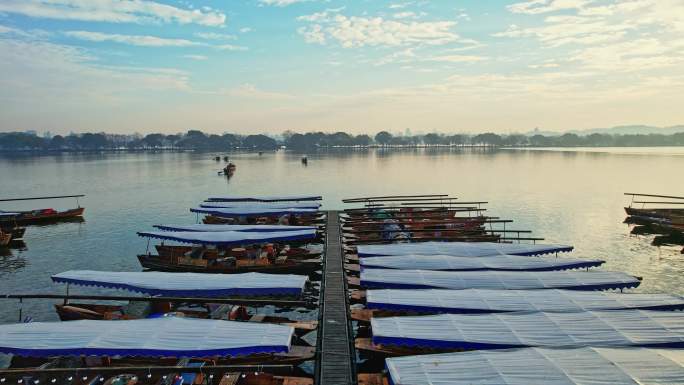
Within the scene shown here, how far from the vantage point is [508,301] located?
54.8 feet

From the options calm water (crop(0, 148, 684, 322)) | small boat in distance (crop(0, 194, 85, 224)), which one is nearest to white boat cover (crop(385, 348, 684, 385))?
calm water (crop(0, 148, 684, 322))

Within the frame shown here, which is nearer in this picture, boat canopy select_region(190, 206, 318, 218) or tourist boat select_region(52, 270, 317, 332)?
tourist boat select_region(52, 270, 317, 332)

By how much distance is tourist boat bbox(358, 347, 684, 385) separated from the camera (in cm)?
1088

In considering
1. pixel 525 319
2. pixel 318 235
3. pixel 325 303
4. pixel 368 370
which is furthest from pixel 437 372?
pixel 318 235

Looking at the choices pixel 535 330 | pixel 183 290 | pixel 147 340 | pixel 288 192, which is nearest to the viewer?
pixel 147 340

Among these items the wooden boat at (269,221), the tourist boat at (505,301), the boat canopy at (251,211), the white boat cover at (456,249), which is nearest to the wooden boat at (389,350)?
the tourist boat at (505,301)

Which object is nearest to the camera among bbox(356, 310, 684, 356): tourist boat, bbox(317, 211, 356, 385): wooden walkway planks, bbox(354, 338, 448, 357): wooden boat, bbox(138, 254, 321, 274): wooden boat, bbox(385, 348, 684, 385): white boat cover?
bbox(385, 348, 684, 385): white boat cover

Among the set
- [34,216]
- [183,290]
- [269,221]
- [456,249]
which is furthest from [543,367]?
[34,216]

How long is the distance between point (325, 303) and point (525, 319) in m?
9.02

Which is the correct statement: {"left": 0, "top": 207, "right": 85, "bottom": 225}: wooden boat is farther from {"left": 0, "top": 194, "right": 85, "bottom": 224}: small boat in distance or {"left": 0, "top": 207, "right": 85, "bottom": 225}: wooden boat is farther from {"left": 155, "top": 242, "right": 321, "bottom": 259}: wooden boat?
{"left": 155, "top": 242, "right": 321, "bottom": 259}: wooden boat

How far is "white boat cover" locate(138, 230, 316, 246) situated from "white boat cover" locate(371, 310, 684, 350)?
14.7 m

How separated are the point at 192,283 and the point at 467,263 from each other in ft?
→ 42.7

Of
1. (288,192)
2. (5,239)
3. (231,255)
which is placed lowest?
(5,239)

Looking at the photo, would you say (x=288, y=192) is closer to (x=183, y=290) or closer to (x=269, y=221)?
(x=269, y=221)
